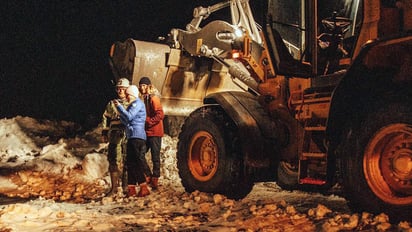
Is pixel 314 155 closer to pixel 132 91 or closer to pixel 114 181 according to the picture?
pixel 132 91

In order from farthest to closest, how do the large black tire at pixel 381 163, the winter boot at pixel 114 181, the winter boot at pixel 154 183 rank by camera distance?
1. the winter boot at pixel 154 183
2. the winter boot at pixel 114 181
3. the large black tire at pixel 381 163

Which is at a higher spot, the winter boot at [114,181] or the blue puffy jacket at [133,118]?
the blue puffy jacket at [133,118]

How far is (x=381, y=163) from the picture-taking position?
14.2 ft

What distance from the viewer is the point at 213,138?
6.25 m

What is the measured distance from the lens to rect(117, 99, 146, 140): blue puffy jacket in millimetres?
6523

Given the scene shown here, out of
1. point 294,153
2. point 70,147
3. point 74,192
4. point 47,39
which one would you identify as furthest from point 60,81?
point 294,153

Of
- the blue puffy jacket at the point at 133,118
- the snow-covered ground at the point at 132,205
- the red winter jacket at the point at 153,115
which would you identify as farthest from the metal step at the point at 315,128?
the red winter jacket at the point at 153,115

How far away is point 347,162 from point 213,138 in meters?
2.12

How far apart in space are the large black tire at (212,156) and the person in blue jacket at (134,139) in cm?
55

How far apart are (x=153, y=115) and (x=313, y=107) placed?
2.66m

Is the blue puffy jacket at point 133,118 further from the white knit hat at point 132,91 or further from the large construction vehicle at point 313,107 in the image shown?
the large construction vehicle at point 313,107

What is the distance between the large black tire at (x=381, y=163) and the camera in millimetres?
4129

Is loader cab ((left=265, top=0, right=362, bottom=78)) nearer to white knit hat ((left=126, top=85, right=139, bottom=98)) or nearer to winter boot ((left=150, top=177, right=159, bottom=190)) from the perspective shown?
white knit hat ((left=126, top=85, right=139, bottom=98))

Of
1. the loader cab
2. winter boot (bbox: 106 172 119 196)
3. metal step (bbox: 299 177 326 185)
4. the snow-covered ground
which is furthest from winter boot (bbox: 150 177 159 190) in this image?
the loader cab
